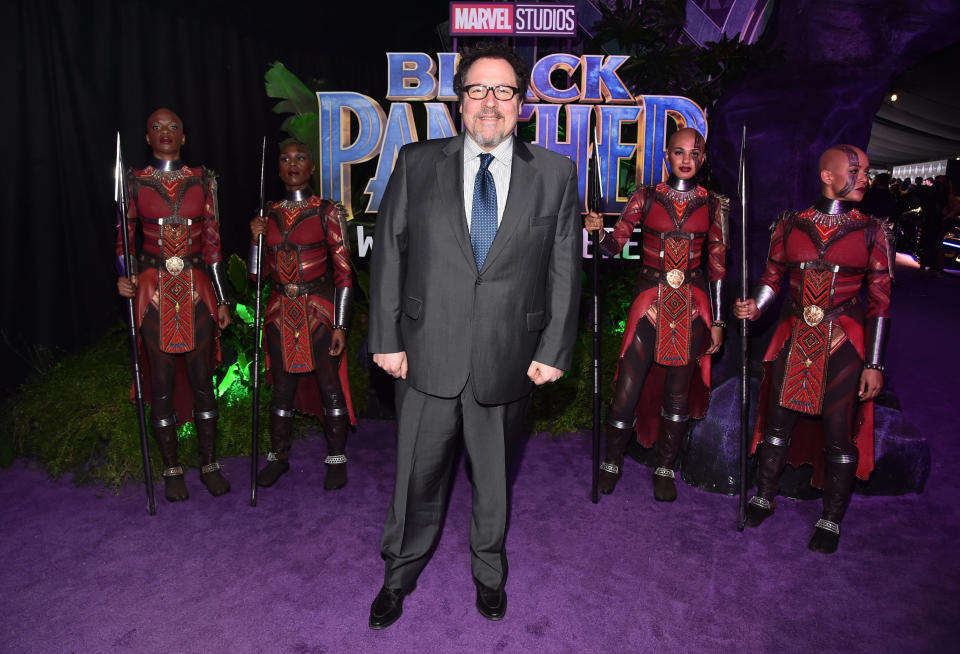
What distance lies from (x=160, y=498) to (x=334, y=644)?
1.80 m

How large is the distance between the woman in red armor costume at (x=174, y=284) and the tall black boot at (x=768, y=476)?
9.79 ft

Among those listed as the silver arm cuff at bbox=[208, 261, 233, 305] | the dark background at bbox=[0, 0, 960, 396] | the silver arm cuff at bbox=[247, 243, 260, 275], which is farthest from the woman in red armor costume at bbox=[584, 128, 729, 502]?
the silver arm cuff at bbox=[208, 261, 233, 305]

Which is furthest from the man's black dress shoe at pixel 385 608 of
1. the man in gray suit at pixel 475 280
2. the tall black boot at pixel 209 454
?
the tall black boot at pixel 209 454

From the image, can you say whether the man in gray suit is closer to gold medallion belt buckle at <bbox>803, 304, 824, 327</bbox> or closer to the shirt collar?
the shirt collar

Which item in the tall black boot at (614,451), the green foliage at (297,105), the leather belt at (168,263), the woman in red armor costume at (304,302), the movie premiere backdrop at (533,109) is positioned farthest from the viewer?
the green foliage at (297,105)

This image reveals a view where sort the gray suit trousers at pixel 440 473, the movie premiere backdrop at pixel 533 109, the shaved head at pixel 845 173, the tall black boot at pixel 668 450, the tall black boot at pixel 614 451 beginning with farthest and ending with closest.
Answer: the movie premiere backdrop at pixel 533 109, the tall black boot at pixel 614 451, the tall black boot at pixel 668 450, the shaved head at pixel 845 173, the gray suit trousers at pixel 440 473

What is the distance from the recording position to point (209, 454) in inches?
163

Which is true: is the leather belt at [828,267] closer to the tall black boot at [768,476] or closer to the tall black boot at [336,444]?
the tall black boot at [768,476]

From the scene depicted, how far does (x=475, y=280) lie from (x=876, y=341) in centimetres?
Answer: 222

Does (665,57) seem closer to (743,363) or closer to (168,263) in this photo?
(743,363)

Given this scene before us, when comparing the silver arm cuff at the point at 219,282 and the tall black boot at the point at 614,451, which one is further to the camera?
the tall black boot at the point at 614,451

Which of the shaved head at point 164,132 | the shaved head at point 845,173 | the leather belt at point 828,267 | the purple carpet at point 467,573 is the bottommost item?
the purple carpet at point 467,573

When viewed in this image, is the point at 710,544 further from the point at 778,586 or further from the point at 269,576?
the point at 269,576

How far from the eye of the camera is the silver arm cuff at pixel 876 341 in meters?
3.49
